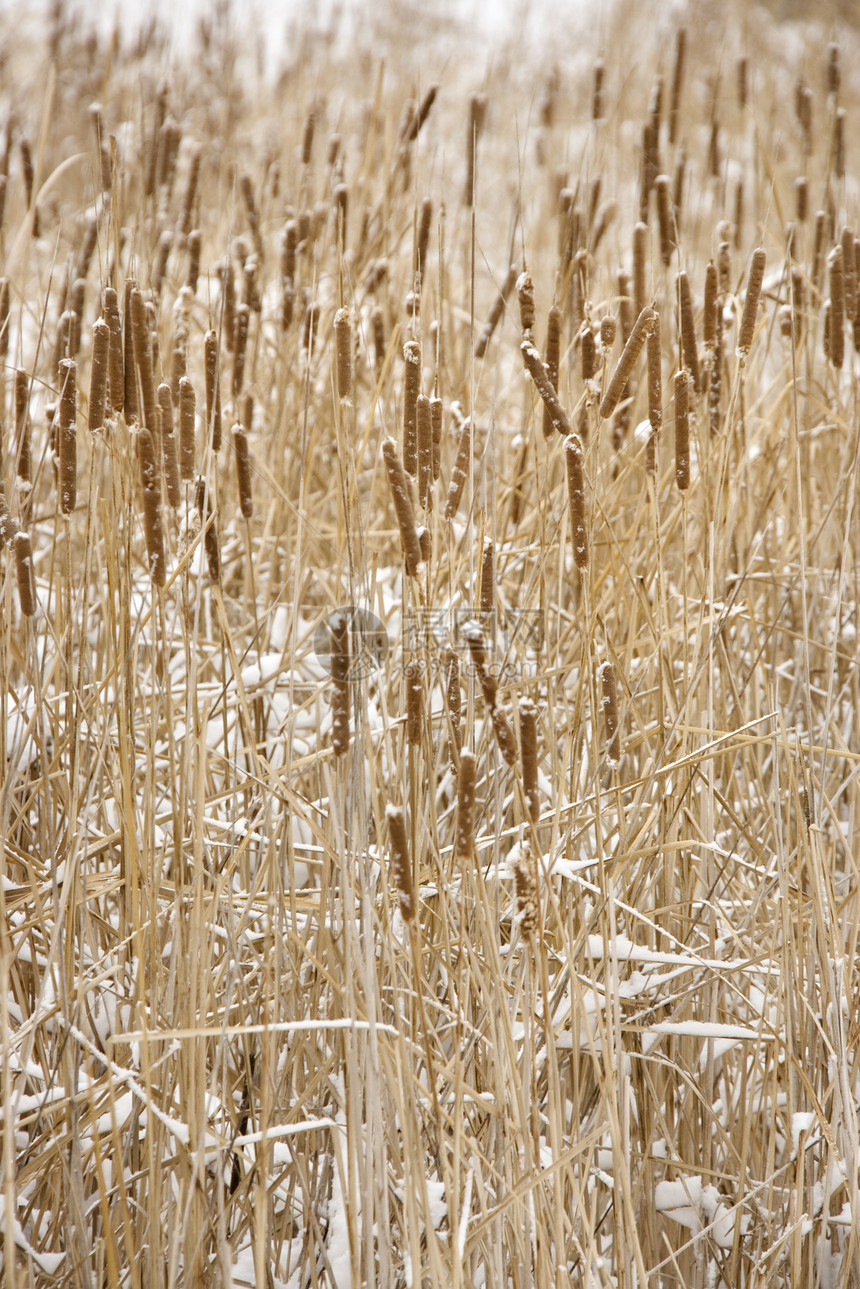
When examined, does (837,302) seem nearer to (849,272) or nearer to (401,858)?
(849,272)

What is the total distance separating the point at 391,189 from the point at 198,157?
311mm

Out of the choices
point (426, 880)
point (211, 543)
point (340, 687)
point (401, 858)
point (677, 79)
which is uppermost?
point (677, 79)

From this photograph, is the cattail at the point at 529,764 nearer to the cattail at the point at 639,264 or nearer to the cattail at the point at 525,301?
the cattail at the point at 525,301

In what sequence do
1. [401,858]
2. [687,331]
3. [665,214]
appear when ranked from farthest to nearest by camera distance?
[665,214] → [687,331] → [401,858]

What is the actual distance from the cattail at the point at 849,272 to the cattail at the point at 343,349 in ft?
2.30

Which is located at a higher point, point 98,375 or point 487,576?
point 98,375

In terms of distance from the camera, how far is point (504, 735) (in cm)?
63

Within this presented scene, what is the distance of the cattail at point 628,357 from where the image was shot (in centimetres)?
77

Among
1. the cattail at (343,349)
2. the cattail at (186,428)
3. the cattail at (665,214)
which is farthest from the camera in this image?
the cattail at (665,214)

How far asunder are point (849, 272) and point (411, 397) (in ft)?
2.44

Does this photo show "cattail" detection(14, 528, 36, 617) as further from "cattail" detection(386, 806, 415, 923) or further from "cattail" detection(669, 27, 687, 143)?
"cattail" detection(669, 27, 687, 143)

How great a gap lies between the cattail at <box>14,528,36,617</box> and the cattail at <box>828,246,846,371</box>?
92 cm

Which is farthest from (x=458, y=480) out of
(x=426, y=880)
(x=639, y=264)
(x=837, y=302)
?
(x=837, y=302)

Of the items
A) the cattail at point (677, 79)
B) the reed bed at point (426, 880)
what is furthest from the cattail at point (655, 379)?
the cattail at point (677, 79)
